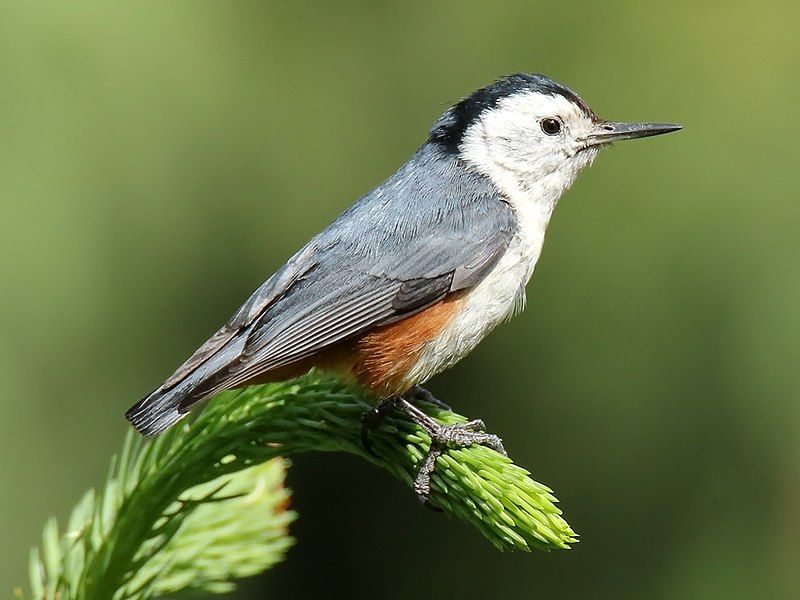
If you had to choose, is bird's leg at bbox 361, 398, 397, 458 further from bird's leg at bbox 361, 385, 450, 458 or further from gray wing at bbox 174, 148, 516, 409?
gray wing at bbox 174, 148, 516, 409

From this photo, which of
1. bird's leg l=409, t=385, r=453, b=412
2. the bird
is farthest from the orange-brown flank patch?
bird's leg l=409, t=385, r=453, b=412

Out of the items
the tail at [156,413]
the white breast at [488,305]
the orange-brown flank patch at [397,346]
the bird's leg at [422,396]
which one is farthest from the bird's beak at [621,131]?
the tail at [156,413]

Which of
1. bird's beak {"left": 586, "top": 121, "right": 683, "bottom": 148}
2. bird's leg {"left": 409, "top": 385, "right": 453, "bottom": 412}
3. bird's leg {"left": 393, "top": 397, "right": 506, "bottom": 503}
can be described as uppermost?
bird's beak {"left": 586, "top": 121, "right": 683, "bottom": 148}

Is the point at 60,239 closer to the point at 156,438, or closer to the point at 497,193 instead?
the point at 156,438

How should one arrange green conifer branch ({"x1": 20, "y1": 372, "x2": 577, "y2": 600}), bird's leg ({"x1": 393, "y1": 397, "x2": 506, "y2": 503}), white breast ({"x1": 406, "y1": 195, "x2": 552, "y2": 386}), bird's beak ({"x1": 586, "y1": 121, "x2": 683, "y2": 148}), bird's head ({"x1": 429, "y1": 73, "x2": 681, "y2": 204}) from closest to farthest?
green conifer branch ({"x1": 20, "y1": 372, "x2": 577, "y2": 600}) → bird's leg ({"x1": 393, "y1": 397, "x2": 506, "y2": 503}) → white breast ({"x1": 406, "y1": 195, "x2": 552, "y2": 386}) → bird's beak ({"x1": 586, "y1": 121, "x2": 683, "y2": 148}) → bird's head ({"x1": 429, "y1": 73, "x2": 681, "y2": 204})

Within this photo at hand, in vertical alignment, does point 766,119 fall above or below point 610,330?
above

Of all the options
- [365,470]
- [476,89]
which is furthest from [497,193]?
[365,470]
